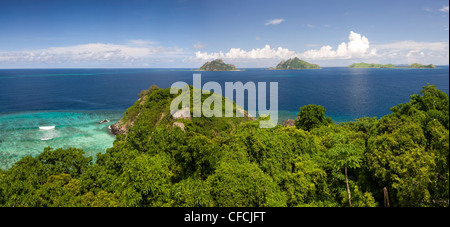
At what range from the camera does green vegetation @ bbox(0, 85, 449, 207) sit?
13625 mm

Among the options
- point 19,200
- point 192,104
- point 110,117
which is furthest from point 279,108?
point 19,200

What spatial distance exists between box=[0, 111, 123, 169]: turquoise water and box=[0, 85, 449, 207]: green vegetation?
79.4 feet

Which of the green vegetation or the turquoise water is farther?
the turquoise water

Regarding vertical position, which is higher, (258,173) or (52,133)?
(258,173)

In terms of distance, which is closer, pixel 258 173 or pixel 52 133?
pixel 258 173

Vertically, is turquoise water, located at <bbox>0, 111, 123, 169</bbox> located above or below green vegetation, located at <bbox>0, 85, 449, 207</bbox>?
below

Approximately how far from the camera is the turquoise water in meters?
42.0

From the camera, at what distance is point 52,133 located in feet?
170

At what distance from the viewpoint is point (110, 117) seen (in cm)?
6850

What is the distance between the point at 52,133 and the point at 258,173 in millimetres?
55264
